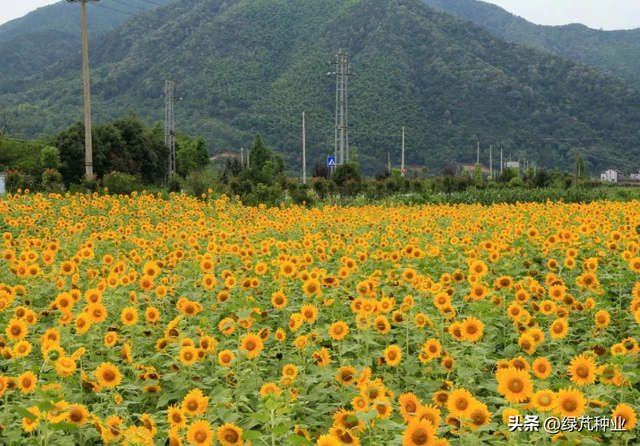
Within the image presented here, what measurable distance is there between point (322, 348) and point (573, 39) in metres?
145

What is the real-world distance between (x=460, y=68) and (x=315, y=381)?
77168 mm

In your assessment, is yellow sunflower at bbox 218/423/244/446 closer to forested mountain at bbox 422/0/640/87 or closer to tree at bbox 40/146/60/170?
tree at bbox 40/146/60/170

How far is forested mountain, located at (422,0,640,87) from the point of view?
114m

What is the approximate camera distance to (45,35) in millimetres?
114062

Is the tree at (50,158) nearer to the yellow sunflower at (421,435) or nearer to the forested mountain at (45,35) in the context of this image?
the yellow sunflower at (421,435)

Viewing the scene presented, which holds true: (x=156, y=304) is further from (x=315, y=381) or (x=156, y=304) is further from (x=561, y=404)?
(x=561, y=404)

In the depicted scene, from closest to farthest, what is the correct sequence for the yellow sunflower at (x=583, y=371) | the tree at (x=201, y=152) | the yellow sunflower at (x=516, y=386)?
the yellow sunflower at (x=516, y=386), the yellow sunflower at (x=583, y=371), the tree at (x=201, y=152)

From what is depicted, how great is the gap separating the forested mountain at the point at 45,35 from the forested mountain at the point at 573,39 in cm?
7389

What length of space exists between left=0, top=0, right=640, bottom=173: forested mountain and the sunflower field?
196 ft

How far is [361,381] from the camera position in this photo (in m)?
2.52

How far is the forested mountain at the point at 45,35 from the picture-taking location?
101 meters

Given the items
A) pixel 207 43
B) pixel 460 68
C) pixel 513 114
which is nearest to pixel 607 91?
pixel 513 114

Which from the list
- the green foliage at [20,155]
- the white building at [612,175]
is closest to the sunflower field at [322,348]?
the green foliage at [20,155]

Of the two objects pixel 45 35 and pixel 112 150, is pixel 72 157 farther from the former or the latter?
pixel 45 35
